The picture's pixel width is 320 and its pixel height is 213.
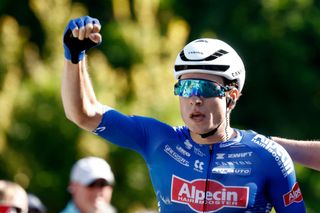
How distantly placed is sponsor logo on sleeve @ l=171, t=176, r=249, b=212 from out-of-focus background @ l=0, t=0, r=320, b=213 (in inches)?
326

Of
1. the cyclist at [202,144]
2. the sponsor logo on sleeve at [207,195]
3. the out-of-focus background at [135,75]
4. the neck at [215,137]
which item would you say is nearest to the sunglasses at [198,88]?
the cyclist at [202,144]

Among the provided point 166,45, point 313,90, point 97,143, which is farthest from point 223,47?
point 313,90

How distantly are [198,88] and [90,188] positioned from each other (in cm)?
240

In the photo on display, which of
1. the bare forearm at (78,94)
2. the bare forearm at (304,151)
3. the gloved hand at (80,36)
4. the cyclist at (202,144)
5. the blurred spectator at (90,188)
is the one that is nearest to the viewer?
the gloved hand at (80,36)

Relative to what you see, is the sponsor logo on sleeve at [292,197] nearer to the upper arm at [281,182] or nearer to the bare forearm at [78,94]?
the upper arm at [281,182]

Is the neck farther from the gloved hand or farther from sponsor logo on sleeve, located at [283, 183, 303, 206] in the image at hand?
the gloved hand

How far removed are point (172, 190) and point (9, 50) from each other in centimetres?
1096

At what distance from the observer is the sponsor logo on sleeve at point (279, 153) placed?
765cm

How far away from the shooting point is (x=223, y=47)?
7.79 meters

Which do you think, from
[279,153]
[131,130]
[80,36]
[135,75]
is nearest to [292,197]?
[279,153]

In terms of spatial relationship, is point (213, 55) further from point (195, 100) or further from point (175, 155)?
point (175, 155)

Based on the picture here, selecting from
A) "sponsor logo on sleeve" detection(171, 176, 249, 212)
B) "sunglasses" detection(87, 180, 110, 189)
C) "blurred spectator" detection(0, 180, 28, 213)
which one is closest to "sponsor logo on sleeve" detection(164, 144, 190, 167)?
"sponsor logo on sleeve" detection(171, 176, 249, 212)

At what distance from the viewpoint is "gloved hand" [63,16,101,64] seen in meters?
7.32

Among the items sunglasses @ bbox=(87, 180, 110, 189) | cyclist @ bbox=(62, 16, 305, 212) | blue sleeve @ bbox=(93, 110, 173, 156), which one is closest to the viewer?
cyclist @ bbox=(62, 16, 305, 212)
